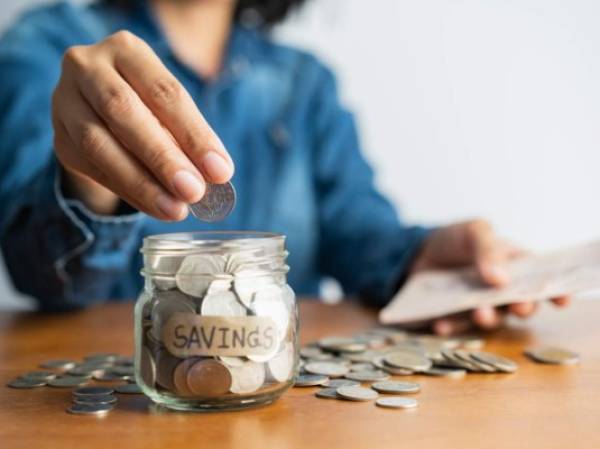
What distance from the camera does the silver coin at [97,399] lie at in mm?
597

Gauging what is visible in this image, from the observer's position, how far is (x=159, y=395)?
57 centimetres

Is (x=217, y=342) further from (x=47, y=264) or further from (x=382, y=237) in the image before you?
(x=382, y=237)

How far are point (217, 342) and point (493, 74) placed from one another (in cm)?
192

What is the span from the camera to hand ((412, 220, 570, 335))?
975 millimetres

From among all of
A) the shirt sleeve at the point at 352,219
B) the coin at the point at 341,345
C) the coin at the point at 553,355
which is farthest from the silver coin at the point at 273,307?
the shirt sleeve at the point at 352,219

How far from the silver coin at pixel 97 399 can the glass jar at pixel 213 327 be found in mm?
36

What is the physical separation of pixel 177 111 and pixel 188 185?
0.23ft

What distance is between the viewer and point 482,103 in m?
2.28

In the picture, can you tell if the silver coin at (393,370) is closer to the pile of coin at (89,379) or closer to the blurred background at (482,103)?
the pile of coin at (89,379)

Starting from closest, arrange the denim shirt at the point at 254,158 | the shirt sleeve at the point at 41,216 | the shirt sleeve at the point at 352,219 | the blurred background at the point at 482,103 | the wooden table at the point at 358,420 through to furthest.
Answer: the wooden table at the point at 358,420
the shirt sleeve at the point at 41,216
the denim shirt at the point at 254,158
the shirt sleeve at the point at 352,219
the blurred background at the point at 482,103

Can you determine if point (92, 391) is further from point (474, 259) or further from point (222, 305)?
point (474, 259)

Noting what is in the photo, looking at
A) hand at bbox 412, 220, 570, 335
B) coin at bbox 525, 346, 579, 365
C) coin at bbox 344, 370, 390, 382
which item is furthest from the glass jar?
hand at bbox 412, 220, 570, 335

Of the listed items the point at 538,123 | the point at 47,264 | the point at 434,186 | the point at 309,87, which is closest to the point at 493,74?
the point at 538,123

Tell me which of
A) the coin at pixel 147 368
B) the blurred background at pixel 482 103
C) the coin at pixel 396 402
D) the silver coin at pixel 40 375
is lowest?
the silver coin at pixel 40 375
